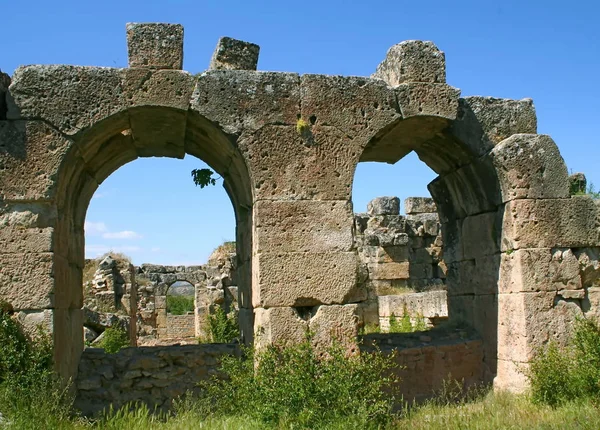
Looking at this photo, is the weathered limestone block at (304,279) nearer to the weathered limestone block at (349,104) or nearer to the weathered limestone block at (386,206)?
the weathered limestone block at (349,104)

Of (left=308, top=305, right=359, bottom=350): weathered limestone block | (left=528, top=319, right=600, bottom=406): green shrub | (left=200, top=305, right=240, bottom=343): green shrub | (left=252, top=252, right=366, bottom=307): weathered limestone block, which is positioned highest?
(left=252, top=252, right=366, bottom=307): weathered limestone block

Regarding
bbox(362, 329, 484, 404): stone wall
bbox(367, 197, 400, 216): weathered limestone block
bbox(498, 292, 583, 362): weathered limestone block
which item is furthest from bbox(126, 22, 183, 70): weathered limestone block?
bbox(367, 197, 400, 216): weathered limestone block

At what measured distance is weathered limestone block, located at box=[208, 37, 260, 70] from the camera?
7.02 meters

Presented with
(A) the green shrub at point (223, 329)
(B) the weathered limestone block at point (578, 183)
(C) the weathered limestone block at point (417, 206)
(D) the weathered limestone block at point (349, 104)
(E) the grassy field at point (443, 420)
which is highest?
(C) the weathered limestone block at point (417, 206)

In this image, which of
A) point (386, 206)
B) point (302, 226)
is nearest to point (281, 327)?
point (302, 226)

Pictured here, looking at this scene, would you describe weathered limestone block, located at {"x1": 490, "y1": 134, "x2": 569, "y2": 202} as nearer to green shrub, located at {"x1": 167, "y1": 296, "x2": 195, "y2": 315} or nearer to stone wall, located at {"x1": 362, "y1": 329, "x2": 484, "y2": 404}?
stone wall, located at {"x1": 362, "y1": 329, "x2": 484, "y2": 404}

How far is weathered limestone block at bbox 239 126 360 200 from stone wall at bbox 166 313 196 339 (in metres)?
18.0

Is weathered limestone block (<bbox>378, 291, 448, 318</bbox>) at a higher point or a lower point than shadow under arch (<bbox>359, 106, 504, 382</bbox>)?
lower

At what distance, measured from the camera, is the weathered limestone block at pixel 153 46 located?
21.8ft

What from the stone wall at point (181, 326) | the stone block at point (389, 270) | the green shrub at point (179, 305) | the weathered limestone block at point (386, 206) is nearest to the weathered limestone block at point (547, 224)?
the stone block at point (389, 270)

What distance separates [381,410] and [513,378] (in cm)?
232

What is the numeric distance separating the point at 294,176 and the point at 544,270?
10.7 feet

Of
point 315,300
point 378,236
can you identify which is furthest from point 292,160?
point 378,236

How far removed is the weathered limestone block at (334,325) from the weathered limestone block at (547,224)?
7.70ft
